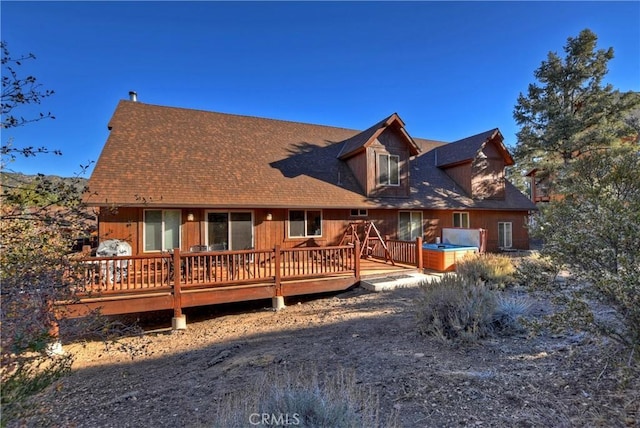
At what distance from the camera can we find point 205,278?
24.8 feet

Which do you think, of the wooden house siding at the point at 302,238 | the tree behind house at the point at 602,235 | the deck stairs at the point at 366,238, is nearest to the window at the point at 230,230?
the wooden house siding at the point at 302,238

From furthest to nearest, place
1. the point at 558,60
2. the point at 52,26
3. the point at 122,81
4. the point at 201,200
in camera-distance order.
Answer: the point at 558,60 < the point at 122,81 < the point at 201,200 < the point at 52,26

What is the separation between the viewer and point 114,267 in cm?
670

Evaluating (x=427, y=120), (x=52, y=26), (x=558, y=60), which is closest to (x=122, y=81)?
(x=52, y=26)

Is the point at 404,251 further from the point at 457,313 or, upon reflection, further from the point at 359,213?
the point at 457,313

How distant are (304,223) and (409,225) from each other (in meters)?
5.34

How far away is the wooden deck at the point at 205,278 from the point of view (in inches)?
262

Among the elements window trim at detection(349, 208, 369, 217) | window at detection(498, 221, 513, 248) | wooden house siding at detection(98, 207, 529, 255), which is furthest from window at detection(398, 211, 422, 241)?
window at detection(498, 221, 513, 248)

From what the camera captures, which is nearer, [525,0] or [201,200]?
[525,0]

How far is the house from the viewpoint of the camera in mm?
10000

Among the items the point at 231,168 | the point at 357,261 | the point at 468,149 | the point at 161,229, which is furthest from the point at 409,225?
the point at 161,229

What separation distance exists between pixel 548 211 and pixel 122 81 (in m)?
17.2

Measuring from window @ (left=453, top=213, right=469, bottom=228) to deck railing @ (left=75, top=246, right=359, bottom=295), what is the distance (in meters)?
8.24

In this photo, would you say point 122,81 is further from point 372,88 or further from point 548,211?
point 548,211
